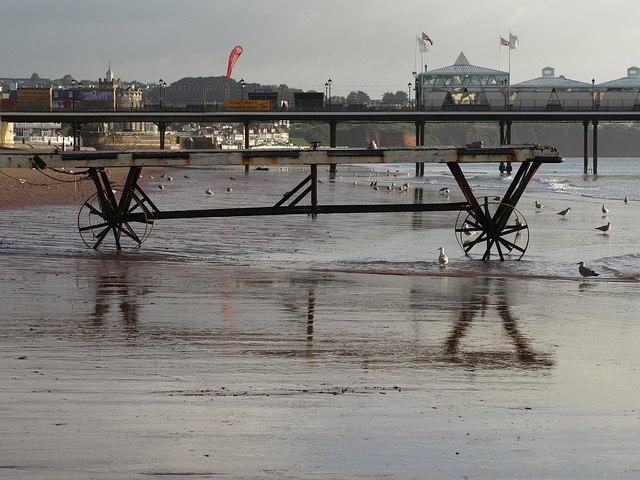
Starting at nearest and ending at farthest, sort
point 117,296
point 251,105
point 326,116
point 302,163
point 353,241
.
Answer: point 117,296 → point 302,163 → point 353,241 → point 326,116 → point 251,105

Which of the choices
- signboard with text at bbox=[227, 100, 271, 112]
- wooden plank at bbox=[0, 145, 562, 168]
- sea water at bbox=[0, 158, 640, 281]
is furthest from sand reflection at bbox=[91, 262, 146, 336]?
signboard with text at bbox=[227, 100, 271, 112]

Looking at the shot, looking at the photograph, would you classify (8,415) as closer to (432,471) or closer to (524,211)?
(432,471)

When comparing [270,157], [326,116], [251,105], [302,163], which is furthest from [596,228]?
[251,105]

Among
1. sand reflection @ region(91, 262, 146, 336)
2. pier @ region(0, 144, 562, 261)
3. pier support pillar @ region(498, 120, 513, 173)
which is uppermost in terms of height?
pier support pillar @ region(498, 120, 513, 173)

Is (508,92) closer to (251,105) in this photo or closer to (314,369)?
(251,105)

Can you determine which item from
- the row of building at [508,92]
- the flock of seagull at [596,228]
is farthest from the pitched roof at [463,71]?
the flock of seagull at [596,228]

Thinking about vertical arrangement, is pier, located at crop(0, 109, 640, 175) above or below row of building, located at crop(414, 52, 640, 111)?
below

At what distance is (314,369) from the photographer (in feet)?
35.6

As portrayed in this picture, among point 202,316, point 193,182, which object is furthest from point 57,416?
point 193,182

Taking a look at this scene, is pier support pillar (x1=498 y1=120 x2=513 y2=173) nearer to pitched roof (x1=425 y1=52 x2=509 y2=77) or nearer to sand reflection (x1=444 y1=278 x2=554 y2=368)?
pitched roof (x1=425 y1=52 x2=509 y2=77)

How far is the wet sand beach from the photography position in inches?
310

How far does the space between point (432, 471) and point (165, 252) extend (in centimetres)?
1672

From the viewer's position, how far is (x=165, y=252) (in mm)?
23781

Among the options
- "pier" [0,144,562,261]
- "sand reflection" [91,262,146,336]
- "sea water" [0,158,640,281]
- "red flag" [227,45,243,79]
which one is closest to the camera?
Result: "sand reflection" [91,262,146,336]
